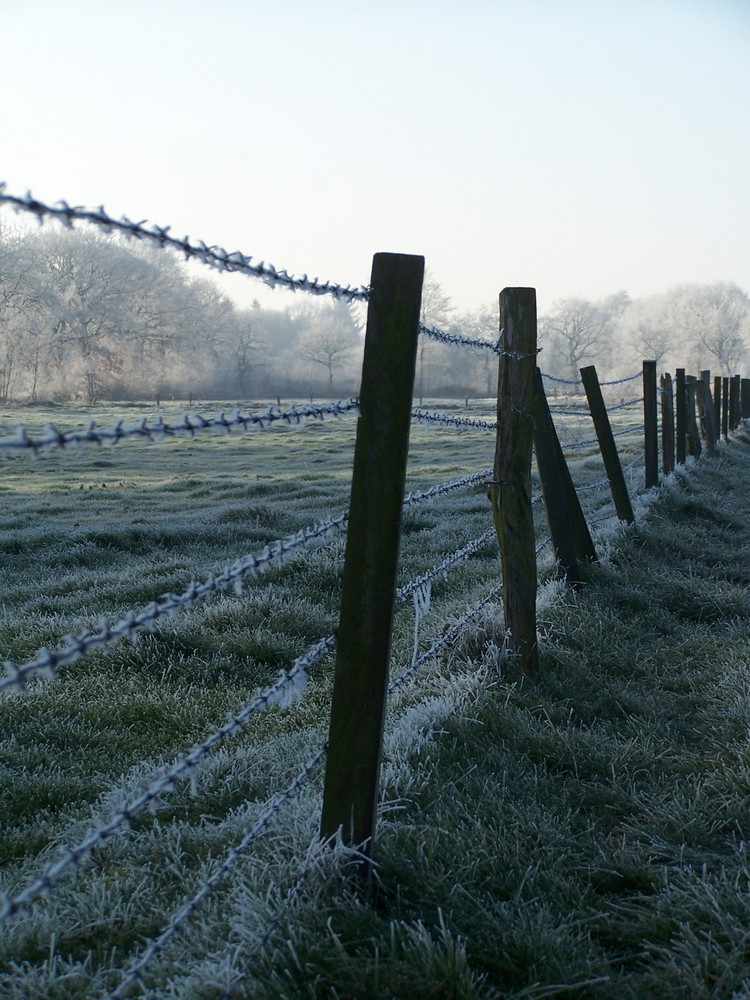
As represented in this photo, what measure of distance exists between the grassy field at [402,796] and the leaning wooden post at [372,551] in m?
0.24

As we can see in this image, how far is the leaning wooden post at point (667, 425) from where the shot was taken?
1121 centimetres

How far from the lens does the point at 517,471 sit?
14.9 ft

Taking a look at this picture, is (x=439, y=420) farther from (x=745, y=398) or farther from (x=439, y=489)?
(x=745, y=398)

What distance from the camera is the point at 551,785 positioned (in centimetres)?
342

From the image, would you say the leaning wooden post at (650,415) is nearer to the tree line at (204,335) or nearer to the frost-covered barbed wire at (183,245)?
the frost-covered barbed wire at (183,245)

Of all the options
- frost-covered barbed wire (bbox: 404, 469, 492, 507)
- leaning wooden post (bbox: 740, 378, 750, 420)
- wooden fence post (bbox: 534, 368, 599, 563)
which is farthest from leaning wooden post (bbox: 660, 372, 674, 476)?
leaning wooden post (bbox: 740, 378, 750, 420)

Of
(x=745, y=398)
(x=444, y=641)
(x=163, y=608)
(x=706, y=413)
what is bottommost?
(x=444, y=641)

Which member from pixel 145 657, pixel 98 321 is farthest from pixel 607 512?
pixel 98 321

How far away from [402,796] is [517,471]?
2053mm

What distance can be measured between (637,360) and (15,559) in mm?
88598

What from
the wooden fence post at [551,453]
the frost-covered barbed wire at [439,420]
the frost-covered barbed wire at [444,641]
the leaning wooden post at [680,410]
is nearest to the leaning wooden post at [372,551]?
the frost-covered barbed wire at [439,420]

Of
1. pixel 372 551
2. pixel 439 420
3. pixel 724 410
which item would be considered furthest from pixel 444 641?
pixel 724 410

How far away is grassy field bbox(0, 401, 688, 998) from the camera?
2348 millimetres

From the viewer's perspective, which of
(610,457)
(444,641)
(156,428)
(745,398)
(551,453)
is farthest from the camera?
(745,398)
